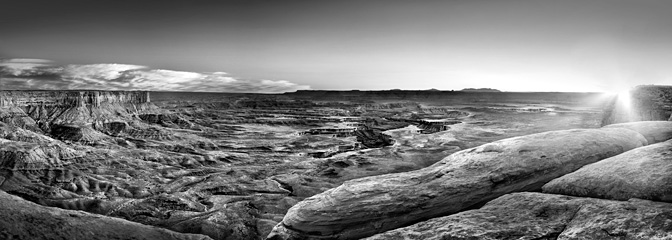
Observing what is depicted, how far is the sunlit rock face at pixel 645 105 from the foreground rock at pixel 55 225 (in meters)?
30.7

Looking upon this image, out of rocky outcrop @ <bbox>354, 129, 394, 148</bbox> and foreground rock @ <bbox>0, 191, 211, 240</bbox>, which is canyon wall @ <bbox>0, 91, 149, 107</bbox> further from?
foreground rock @ <bbox>0, 191, 211, 240</bbox>

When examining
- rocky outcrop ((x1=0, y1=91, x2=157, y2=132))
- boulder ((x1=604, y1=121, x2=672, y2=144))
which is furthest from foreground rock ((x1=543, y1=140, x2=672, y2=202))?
rocky outcrop ((x1=0, y1=91, x2=157, y2=132))

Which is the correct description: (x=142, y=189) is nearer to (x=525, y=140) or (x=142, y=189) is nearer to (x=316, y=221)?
(x=316, y=221)

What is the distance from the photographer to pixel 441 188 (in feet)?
46.6

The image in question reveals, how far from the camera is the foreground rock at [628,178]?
998 cm

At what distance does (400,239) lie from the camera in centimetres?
1060

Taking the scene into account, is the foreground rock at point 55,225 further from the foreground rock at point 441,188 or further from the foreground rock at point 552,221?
the foreground rock at point 552,221

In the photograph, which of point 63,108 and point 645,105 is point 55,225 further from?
point 63,108

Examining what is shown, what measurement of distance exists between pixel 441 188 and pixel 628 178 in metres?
5.57

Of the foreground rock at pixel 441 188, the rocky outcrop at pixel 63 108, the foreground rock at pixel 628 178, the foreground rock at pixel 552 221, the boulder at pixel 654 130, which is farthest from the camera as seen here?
the rocky outcrop at pixel 63 108

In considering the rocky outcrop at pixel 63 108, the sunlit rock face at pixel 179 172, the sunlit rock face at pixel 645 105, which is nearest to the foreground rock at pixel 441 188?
the sunlit rock face at pixel 179 172

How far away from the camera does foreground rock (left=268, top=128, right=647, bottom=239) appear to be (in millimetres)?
13188

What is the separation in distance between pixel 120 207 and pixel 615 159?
94.8ft

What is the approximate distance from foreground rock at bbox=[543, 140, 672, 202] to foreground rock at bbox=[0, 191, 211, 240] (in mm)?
16318
